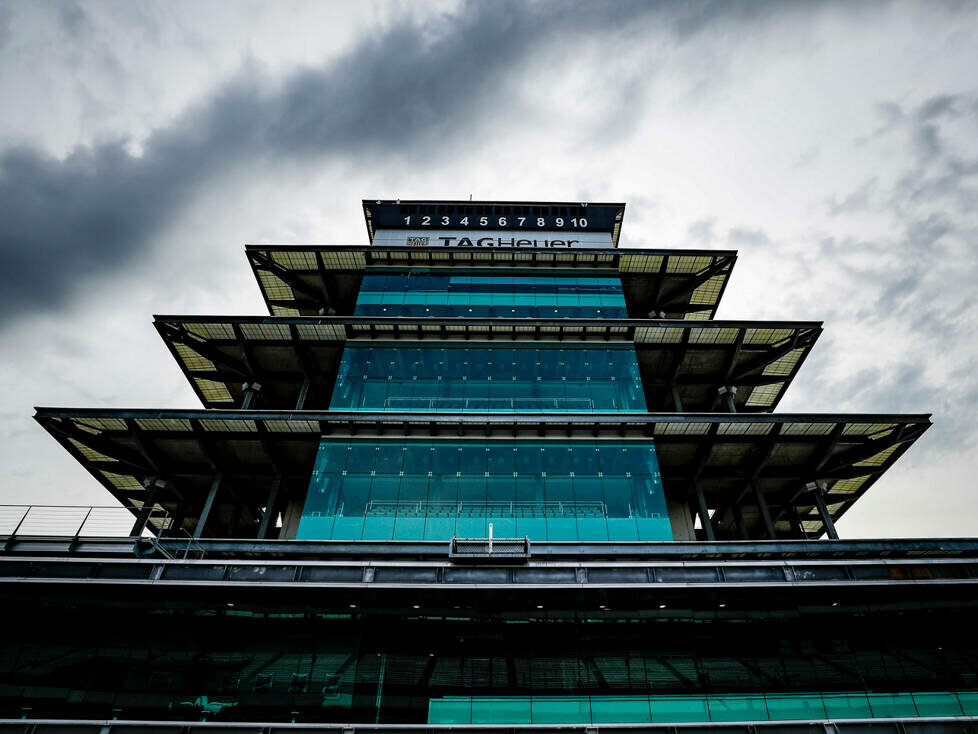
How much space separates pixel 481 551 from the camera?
20.9 m

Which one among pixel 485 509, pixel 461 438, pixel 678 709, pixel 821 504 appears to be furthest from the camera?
pixel 821 504

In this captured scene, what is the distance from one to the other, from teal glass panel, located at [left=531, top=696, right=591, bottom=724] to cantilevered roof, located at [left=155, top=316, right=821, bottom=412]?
1800cm

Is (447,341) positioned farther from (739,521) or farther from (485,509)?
(739,521)

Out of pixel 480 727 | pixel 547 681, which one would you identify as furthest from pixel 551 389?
pixel 480 727

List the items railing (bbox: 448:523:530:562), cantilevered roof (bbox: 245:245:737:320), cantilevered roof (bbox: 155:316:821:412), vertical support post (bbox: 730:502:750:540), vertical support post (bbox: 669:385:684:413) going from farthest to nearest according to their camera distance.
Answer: cantilevered roof (bbox: 245:245:737:320)
vertical support post (bbox: 669:385:684:413)
cantilevered roof (bbox: 155:316:821:412)
vertical support post (bbox: 730:502:750:540)
railing (bbox: 448:523:530:562)

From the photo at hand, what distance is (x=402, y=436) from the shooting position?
2753 centimetres

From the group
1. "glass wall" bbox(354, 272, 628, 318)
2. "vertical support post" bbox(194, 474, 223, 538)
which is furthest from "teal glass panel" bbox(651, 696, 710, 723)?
"vertical support post" bbox(194, 474, 223, 538)

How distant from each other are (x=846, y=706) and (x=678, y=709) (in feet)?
18.2

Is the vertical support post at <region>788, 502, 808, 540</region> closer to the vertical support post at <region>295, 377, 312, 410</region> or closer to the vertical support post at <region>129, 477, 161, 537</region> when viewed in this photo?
the vertical support post at <region>295, 377, 312, 410</region>

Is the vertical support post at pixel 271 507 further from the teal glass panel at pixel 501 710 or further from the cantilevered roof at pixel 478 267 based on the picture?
the teal glass panel at pixel 501 710

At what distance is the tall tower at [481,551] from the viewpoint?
19.3 metres

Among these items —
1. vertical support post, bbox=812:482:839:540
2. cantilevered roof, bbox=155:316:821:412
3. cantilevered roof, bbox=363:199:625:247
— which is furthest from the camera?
cantilevered roof, bbox=363:199:625:247

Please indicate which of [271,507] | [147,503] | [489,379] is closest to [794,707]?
[489,379]

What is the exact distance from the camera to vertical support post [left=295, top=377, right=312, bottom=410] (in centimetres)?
3206
